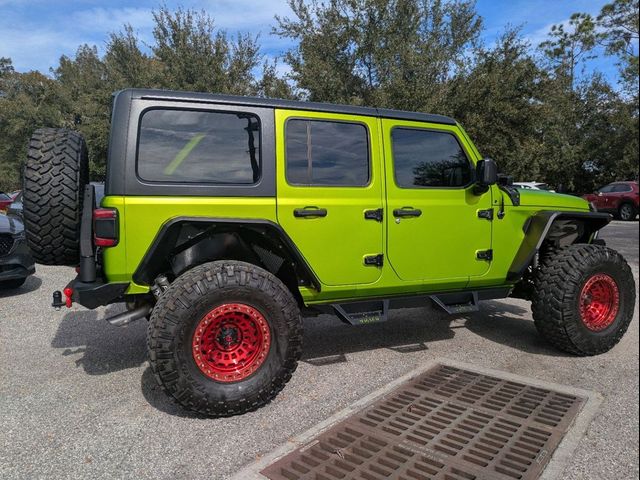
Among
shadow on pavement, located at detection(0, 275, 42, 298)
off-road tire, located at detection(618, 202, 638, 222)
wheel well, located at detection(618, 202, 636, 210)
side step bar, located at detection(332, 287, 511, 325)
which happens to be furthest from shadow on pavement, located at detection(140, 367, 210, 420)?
wheel well, located at detection(618, 202, 636, 210)

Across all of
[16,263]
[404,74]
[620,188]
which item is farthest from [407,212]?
[620,188]

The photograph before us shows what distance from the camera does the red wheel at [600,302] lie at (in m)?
4.49

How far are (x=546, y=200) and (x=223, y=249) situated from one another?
3.11 metres

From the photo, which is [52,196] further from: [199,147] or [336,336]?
[336,336]

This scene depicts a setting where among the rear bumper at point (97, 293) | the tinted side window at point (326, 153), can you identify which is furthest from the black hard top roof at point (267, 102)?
the rear bumper at point (97, 293)

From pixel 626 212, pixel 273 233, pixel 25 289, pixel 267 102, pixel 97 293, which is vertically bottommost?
pixel 25 289

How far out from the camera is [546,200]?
4723 millimetres

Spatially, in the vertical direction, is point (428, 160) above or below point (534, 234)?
above

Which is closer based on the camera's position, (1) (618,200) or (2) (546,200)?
(2) (546,200)

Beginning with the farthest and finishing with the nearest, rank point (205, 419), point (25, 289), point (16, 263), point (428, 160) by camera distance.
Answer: point (25, 289)
point (16, 263)
point (428, 160)
point (205, 419)

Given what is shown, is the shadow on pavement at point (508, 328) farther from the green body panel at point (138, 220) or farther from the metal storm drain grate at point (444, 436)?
the green body panel at point (138, 220)

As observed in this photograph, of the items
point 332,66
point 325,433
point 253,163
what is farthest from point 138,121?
point 332,66

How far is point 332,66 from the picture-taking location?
16.6 metres

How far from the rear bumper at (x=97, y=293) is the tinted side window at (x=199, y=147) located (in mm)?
765
